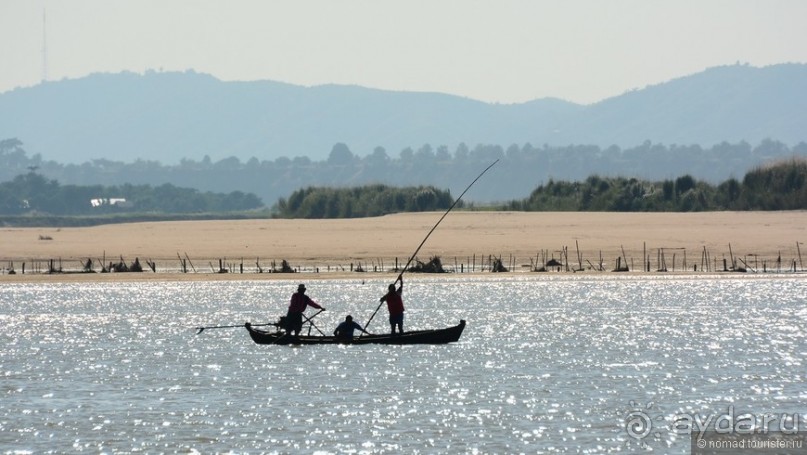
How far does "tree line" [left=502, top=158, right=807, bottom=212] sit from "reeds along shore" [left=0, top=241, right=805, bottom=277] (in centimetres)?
1818

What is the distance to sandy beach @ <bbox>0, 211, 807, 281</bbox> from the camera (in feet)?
186

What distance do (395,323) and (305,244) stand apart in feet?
105

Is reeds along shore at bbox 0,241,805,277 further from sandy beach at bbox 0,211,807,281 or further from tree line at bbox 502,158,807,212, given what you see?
tree line at bbox 502,158,807,212

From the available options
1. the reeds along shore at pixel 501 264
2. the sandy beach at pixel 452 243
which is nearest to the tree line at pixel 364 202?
the sandy beach at pixel 452 243

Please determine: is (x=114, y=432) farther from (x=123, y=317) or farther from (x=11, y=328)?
(x=123, y=317)

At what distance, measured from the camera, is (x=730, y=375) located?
27.2m

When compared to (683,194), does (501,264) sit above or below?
below

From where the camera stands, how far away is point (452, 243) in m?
62.1

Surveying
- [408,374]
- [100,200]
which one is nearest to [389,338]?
[408,374]

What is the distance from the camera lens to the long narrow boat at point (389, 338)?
103 ft

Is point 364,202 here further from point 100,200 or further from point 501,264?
point 100,200

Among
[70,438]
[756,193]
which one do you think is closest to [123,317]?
[70,438]

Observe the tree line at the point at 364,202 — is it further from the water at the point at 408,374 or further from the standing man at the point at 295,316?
the standing man at the point at 295,316

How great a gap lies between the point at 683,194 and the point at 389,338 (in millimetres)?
53095
